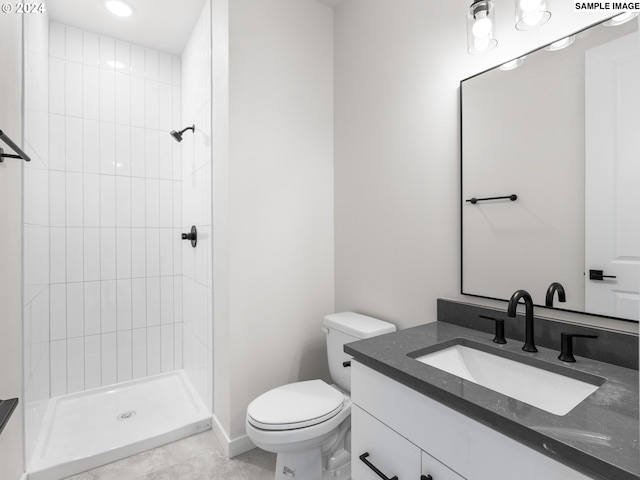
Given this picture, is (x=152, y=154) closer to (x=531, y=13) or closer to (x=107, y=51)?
(x=107, y=51)

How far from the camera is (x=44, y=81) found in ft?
7.01

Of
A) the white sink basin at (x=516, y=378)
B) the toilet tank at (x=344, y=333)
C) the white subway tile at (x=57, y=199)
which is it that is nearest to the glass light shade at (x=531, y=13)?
the white sink basin at (x=516, y=378)

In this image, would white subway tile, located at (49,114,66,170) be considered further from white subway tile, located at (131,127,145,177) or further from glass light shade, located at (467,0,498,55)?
glass light shade, located at (467,0,498,55)

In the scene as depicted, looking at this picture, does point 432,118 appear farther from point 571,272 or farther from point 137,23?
point 137,23

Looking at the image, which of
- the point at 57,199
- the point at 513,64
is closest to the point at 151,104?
the point at 57,199

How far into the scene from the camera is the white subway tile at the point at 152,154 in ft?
8.74

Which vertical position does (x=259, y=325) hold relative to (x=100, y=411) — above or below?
above

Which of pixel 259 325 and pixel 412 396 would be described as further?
pixel 259 325

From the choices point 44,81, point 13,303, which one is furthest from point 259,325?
point 44,81

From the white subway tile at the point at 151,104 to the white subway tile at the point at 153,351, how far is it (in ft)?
5.48

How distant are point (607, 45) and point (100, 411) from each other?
317cm

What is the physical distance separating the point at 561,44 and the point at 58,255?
303 cm

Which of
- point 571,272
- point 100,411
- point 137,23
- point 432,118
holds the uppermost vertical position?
point 137,23

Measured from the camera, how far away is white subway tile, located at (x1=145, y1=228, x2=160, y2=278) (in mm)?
2682
